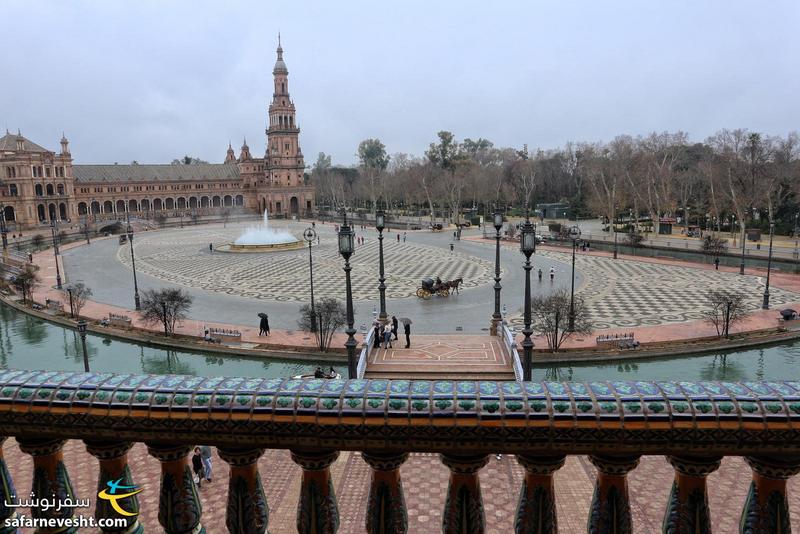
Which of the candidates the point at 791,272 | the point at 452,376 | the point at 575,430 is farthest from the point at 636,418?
the point at 791,272

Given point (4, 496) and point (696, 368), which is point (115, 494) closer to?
point (4, 496)

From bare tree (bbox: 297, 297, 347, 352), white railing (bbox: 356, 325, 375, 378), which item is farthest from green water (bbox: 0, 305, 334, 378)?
white railing (bbox: 356, 325, 375, 378)

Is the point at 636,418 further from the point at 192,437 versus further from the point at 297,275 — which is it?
the point at 297,275

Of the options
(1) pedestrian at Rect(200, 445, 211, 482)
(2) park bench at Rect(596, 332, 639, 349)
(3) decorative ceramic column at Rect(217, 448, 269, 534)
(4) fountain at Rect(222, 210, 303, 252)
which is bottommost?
(2) park bench at Rect(596, 332, 639, 349)

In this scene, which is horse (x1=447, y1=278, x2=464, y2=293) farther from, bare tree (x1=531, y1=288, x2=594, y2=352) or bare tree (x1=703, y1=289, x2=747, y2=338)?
bare tree (x1=703, y1=289, x2=747, y2=338)

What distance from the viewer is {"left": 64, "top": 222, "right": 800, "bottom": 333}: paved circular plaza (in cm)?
2441

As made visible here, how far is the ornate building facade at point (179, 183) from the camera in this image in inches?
2982

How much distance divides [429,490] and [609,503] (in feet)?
23.3

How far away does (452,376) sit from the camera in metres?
15.7

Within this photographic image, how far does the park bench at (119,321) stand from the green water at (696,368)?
15.8 meters

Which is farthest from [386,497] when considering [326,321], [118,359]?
[118,359]

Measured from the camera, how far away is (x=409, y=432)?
2471 millimetres

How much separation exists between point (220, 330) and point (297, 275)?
13.7 metres

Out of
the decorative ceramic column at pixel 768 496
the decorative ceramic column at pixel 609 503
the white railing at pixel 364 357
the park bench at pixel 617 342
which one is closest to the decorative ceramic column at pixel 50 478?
the decorative ceramic column at pixel 609 503
